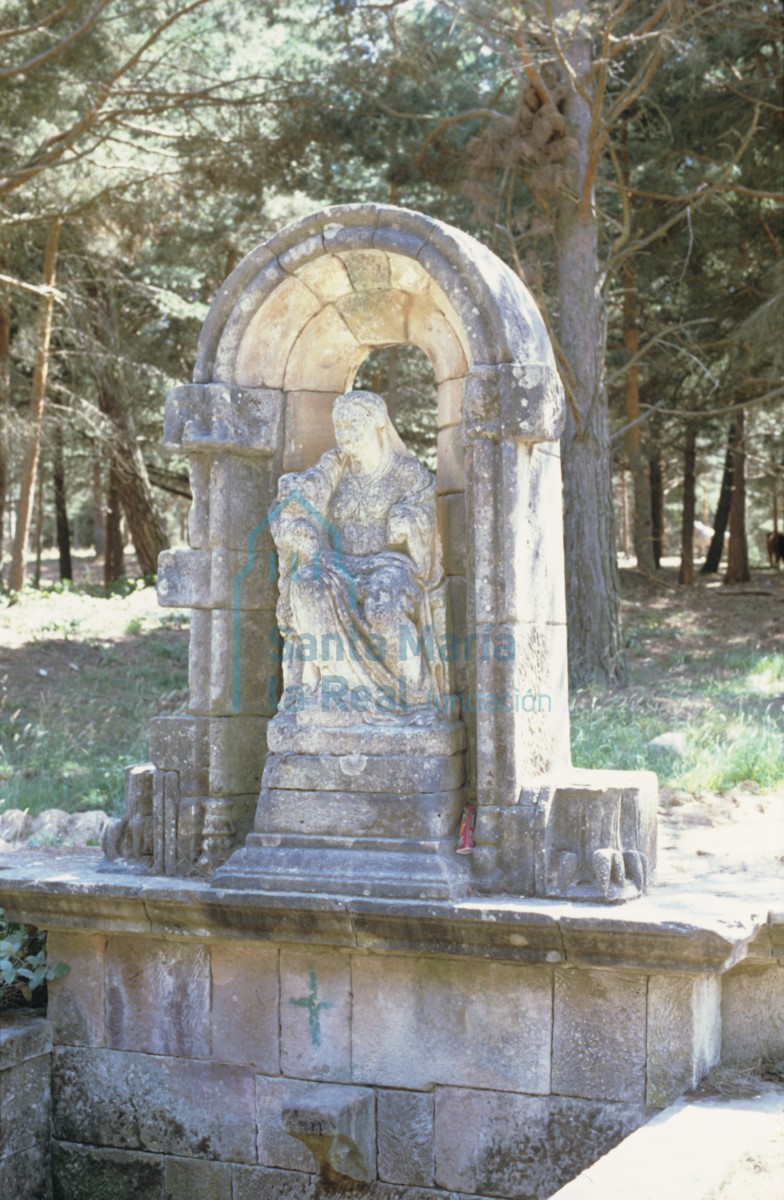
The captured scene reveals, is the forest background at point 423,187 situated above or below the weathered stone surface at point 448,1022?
above

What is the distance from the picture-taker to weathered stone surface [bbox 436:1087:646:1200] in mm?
4336

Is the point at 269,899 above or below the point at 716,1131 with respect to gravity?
above

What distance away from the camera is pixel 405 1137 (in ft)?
15.2

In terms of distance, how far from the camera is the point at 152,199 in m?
13.5

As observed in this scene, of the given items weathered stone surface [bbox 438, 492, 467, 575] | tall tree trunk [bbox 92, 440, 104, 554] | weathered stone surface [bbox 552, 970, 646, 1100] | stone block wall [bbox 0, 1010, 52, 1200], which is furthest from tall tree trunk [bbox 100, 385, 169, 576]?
weathered stone surface [bbox 552, 970, 646, 1100]

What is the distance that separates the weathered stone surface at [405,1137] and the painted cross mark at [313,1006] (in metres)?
0.30

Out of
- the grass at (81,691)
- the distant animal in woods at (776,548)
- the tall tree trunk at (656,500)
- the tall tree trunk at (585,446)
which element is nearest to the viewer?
the grass at (81,691)

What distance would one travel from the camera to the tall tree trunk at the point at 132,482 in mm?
15734

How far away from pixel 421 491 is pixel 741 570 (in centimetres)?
1493

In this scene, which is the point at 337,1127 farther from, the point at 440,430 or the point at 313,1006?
the point at 440,430

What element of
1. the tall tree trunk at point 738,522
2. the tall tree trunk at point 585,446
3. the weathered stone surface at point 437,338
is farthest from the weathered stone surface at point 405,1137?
the tall tree trunk at point 738,522

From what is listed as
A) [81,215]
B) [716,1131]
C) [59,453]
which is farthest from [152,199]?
[716,1131]

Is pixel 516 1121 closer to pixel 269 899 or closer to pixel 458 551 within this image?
pixel 269 899

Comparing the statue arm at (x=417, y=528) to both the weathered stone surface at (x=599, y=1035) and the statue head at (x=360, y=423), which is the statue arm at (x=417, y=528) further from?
the weathered stone surface at (x=599, y=1035)
